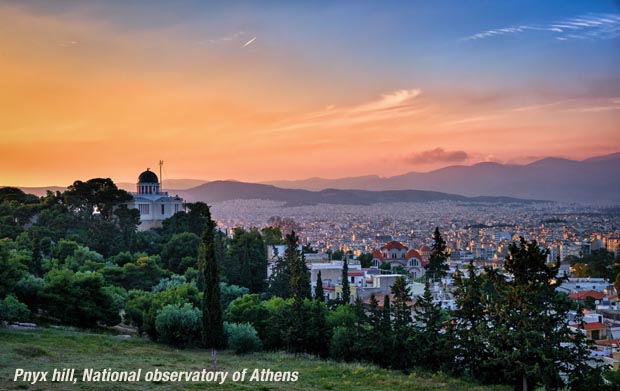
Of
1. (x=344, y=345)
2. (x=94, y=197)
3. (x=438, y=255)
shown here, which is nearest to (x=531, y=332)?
(x=344, y=345)

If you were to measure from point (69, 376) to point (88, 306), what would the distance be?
1164 cm

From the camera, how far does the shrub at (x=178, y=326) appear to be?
72.8 feet

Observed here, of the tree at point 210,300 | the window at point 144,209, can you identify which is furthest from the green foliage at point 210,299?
the window at point 144,209

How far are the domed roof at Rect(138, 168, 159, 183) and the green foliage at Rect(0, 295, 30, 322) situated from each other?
34.9m

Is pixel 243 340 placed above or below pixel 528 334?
below

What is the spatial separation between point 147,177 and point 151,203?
4229 millimetres

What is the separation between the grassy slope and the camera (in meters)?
13.5

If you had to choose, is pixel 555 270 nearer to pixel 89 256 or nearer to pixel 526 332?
pixel 526 332

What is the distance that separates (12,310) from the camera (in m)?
21.3

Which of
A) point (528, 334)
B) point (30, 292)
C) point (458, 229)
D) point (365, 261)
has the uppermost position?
point (30, 292)

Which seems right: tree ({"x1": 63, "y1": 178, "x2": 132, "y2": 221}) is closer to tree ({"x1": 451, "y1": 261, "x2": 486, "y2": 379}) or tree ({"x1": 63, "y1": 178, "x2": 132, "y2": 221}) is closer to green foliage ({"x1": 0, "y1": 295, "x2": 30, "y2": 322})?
green foliage ({"x1": 0, "y1": 295, "x2": 30, "y2": 322})

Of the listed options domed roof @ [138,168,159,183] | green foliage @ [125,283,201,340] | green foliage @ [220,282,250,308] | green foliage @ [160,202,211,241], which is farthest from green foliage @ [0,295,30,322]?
domed roof @ [138,168,159,183]

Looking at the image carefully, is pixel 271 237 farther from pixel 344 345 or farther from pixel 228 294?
pixel 344 345

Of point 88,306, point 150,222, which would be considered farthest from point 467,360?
point 150,222
